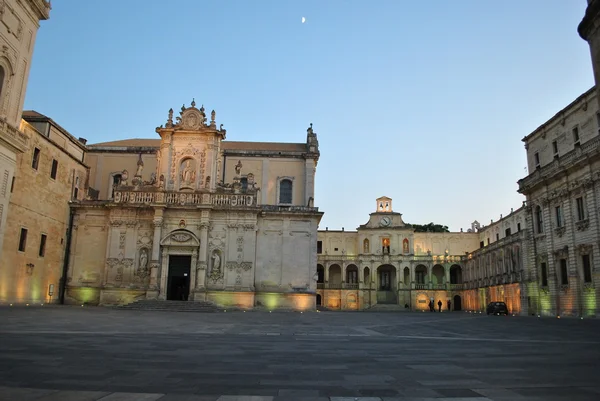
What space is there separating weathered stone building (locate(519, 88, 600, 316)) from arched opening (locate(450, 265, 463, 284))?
29.9 m

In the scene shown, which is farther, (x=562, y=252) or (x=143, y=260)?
(x=143, y=260)

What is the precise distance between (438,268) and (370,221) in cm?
1292

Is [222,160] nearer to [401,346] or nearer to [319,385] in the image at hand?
[401,346]

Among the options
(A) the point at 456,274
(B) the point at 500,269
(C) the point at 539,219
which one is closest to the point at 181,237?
(C) the point at 539,219

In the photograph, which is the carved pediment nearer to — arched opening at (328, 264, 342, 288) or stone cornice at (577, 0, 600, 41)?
stone cornice at (577, 0, 600, 41)

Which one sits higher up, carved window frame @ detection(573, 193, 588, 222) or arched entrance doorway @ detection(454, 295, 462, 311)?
carved window frame @ detection(573, 193, 588, 222)

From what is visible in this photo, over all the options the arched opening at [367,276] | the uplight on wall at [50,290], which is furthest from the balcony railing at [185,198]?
the arched opening at [367,276]

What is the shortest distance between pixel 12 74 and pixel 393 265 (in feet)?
181

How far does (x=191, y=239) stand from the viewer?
123ft

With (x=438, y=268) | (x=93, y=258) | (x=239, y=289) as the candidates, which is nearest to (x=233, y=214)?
(x=239, y=289)

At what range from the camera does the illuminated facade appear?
2635 inches

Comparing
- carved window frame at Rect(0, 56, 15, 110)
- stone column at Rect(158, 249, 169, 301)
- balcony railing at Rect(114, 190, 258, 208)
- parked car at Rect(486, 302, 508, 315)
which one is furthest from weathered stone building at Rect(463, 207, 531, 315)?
carved window frame at Rect(0, 56, 15, 110)

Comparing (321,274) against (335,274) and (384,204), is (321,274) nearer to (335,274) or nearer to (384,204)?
(335,274)

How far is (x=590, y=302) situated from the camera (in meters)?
30.7
